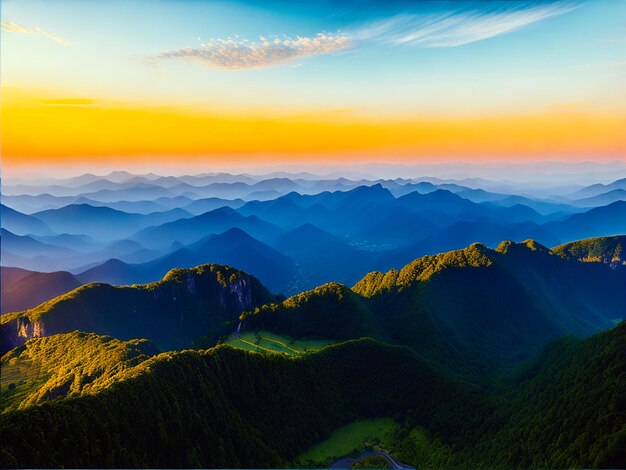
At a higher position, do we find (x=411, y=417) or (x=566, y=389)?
(x=566, y=389)

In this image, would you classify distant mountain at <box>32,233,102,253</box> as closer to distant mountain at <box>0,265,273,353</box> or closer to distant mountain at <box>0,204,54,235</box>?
distant mountain at <box>0,204,54,235</box>

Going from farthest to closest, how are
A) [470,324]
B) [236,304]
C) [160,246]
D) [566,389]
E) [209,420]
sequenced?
[160,246] < [236,304] < [470,324] < [566,389] < [209,420]

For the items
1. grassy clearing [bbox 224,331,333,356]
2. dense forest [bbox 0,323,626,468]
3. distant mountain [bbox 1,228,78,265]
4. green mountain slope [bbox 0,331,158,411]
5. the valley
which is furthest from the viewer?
distant mountain [bbox 1,228,78,265]

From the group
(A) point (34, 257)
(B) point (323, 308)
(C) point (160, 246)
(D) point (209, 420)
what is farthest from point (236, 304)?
(C) point (160, 246)

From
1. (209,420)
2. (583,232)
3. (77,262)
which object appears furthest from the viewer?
(583,232)

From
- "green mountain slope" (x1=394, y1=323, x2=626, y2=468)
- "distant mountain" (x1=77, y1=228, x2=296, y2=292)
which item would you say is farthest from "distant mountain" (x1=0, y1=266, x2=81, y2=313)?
"green mountain slope" (x1=394, y1=323, x2=626, y2=468)

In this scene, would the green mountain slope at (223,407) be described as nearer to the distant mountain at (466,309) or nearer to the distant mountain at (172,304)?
the distant mountain at (466,309)

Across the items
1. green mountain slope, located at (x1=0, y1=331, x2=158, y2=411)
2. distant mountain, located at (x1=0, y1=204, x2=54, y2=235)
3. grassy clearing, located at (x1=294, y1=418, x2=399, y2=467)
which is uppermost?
distant mountain, located at (x1=0, y1=204, x2=54, y2=235)

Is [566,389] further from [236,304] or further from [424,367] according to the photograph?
[236,304]
